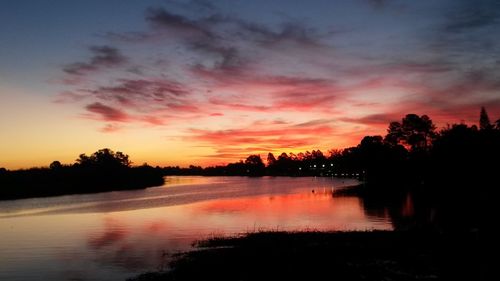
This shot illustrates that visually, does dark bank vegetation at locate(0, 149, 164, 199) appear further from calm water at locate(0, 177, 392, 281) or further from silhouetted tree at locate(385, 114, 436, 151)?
silhouetted tree at locate(385, 114, 436, 151)

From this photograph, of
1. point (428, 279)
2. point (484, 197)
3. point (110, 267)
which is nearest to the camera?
point (428, 279)

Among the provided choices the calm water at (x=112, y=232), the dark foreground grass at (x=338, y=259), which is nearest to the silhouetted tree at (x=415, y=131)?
the calm water at (x=112, y=232)

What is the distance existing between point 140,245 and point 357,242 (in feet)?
67.3

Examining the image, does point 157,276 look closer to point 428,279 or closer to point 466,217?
point 428,279

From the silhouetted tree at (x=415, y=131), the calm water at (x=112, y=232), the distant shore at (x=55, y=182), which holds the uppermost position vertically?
the silhouetted tree at (x=415, y=131)

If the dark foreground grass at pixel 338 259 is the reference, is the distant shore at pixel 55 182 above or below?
above

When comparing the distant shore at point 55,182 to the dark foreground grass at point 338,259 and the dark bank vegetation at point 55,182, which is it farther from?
the dark foreground grass at point 338,259

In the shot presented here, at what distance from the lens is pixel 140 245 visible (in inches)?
1732

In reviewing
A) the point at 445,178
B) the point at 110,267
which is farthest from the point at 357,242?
the point at 445,178

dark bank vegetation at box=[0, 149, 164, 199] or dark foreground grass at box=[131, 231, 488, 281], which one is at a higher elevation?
dark bank vegetation at box=[0, 149, 164, 199]

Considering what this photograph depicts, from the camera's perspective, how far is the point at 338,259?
29.1 meters

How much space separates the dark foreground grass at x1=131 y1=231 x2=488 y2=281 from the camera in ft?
83.3

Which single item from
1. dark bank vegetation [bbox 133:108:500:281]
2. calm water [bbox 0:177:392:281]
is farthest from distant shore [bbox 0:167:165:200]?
dark bank vegetation [bbox 133:108:500:281]

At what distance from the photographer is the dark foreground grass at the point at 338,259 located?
25.4 m
